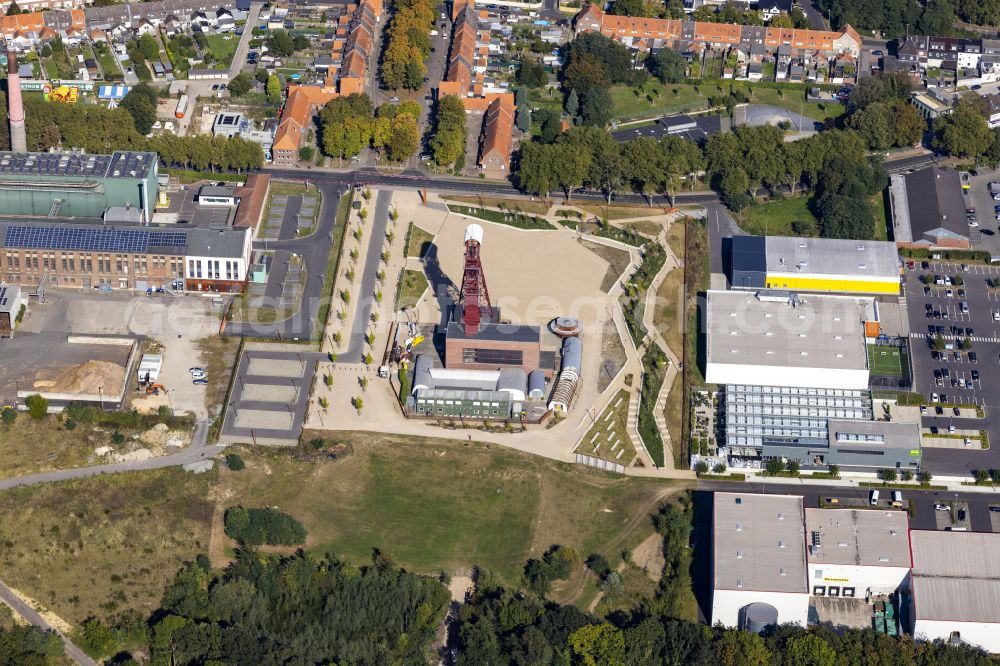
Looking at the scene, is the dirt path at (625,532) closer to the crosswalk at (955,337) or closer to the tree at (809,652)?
the tree at (809,652)

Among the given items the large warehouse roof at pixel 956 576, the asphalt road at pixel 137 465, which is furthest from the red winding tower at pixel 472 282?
the large warehouse roof at pixel 956 576

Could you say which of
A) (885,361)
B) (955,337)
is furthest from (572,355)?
(955,337)

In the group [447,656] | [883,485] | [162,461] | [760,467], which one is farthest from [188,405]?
[883,485]

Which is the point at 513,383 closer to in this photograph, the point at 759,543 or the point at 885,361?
the point at 759,543

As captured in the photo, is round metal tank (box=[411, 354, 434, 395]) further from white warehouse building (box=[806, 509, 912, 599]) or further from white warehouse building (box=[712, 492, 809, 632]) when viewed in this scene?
white warehouse building (box=[806, 509, 912, 599])

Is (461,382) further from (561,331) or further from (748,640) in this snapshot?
(748,640)

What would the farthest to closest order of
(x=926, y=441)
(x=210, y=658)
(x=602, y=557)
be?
1. (x=926, y=441)
2. (x=602, y=557)
3. (x=210, y=658)
